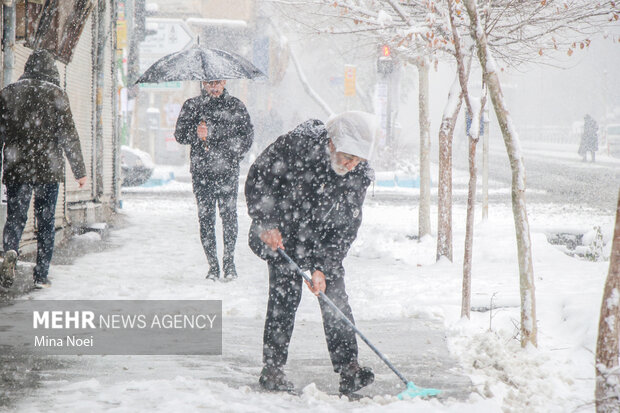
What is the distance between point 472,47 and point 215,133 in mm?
3040

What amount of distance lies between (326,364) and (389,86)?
21.7m

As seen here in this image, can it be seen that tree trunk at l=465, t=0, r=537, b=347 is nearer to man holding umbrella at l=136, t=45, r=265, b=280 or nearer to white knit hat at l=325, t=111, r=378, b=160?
white knit hat at l=325, t=111, r=378, b=160

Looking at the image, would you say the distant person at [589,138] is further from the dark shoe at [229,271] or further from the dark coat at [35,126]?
the dark coat at [35,126]

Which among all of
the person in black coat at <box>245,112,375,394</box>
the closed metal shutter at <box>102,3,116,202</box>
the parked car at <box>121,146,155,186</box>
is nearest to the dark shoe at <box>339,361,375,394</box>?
the person in black coat at <box>245,112,375,394</box>

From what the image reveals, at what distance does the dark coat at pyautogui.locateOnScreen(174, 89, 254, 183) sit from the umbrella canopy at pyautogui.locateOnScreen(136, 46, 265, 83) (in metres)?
0.29

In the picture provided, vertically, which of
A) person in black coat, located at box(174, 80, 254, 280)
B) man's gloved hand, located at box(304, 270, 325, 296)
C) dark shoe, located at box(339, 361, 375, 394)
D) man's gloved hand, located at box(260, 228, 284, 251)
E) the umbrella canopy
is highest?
the umbrella canopy

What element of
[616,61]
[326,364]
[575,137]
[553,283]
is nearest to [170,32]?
[553,283]

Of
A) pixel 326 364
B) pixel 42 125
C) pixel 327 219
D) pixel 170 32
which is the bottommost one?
pixel 326 364

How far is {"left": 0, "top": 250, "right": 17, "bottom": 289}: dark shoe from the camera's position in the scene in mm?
5770

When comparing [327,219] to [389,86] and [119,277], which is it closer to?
[119,277]

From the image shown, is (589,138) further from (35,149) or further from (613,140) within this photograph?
(35,149)

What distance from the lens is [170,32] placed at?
2159 cm

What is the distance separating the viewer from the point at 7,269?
579 centimetres
